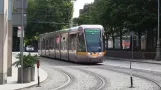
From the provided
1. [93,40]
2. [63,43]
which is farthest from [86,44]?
[63,43]

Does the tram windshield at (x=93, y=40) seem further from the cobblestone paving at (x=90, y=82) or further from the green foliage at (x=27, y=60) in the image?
the green foliage at (x=27, y=60)

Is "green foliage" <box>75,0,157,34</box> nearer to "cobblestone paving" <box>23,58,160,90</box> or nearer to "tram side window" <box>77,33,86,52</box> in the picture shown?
"tram side window" <box>77,33,86,52</box>

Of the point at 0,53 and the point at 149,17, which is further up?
the point at 149,17

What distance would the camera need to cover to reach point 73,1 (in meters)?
→ 96.3

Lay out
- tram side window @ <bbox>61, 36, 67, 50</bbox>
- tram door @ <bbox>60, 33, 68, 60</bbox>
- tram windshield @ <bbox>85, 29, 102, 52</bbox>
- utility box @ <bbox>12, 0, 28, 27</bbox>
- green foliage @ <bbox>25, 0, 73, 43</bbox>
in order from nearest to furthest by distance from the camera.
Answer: utility box @ <bbox>12, 0, 28, 27</bbox> → tram windshield @ <bbox>85, 29, 102, 52</bbox> → tram door @ <bbox>60, 33, 68, 60</bbox> → tram side window @ <bbox>61, 36, 67, 50</bbox> → green foliage @ <bbox>25, 0, 73, 43</bbox>

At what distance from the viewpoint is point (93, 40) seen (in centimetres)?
3325

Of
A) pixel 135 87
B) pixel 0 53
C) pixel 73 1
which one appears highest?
pixel 73 1

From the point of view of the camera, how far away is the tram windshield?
108ft

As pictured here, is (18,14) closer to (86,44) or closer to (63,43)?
(86,44)

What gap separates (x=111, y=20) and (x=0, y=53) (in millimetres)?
41332

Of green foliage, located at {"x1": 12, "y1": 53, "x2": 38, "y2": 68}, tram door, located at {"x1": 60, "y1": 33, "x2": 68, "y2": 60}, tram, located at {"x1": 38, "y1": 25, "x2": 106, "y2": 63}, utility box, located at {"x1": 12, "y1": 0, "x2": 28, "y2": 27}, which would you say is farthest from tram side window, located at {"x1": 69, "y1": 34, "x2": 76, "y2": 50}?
utility box, located at {"x1": 12, "y1": 0, "x2": 28, "y2": 27}

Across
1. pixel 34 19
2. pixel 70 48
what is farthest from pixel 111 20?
pixel 34 19

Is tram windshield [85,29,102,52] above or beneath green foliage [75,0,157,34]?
beneath

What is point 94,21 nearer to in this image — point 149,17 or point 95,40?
point 149,17
